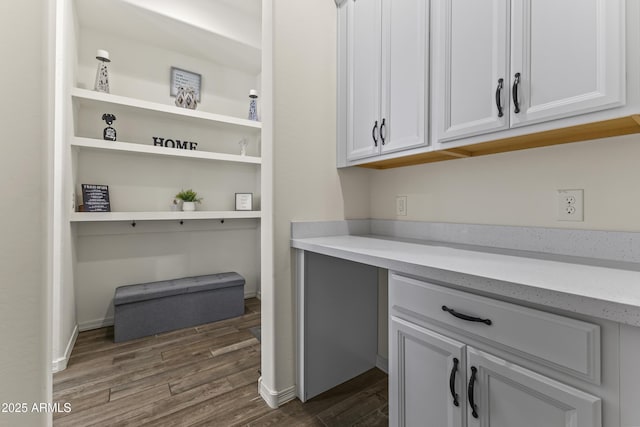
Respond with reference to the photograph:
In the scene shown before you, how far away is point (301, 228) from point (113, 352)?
1827 millimetres

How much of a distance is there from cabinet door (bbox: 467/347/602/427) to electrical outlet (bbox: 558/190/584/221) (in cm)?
72

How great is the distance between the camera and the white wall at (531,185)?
1004 millimetres

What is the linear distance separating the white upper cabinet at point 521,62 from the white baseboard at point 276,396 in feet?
5.09

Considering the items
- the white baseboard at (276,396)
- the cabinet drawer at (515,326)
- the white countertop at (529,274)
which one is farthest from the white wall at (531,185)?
the white baseboard at (276,396)

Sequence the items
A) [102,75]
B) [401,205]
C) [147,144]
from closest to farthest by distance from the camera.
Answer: [401,205] → [102,75] → [147,144]

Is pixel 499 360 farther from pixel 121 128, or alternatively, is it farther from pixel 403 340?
pixel 121 128

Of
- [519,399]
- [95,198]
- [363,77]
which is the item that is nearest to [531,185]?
[519,399]

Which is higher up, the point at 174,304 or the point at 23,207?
the point at 23,207

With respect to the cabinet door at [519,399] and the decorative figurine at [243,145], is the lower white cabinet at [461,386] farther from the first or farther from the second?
the decorative figurine at [243,145]

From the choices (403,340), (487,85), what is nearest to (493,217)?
(487,85)

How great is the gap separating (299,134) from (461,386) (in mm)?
1356

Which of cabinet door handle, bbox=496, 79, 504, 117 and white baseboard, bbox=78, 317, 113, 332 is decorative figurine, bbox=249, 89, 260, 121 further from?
cabinet door handle, bbox=496, 79, 504, 117

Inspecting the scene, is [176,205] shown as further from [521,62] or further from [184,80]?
[521,62]

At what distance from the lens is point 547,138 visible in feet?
3.59
